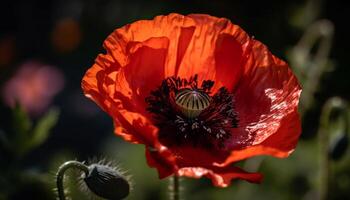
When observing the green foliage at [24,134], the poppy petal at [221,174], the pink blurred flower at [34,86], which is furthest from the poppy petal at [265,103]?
the pink blurred flower at [34,86]

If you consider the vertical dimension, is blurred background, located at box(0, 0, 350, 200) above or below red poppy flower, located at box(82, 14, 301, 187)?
below

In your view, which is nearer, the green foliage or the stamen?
the stamen

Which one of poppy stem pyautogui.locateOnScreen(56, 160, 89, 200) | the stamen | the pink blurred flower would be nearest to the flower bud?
poppy stem pyautogui.locateOnScreen(56, 160, 89, 200)

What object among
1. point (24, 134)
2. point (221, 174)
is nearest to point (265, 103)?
point (221, 174)

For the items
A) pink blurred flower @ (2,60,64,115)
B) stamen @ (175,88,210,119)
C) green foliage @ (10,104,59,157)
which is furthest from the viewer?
pink blurred flower @ (2,60,64,115)

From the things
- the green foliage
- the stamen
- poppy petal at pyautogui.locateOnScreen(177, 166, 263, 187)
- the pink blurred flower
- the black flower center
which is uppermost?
poppy petal at pyautogui.locateOnScreen(177, 166, 263, 187)

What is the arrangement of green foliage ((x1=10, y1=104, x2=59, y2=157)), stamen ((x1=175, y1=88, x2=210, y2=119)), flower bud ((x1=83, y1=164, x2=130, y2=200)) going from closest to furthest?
flower bud ((x1=83, y1=164, x2=130, y2=200)), stamen ((x1=175, y1=88, x2=210, y2=119)), green foliage ((x1=10, y1=104, x2=59, y2=157))

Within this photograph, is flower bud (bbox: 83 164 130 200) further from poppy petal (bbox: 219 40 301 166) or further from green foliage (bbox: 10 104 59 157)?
green foliage (bbox: 10 104 59 157)

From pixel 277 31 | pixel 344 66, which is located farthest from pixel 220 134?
pixel 277 31
